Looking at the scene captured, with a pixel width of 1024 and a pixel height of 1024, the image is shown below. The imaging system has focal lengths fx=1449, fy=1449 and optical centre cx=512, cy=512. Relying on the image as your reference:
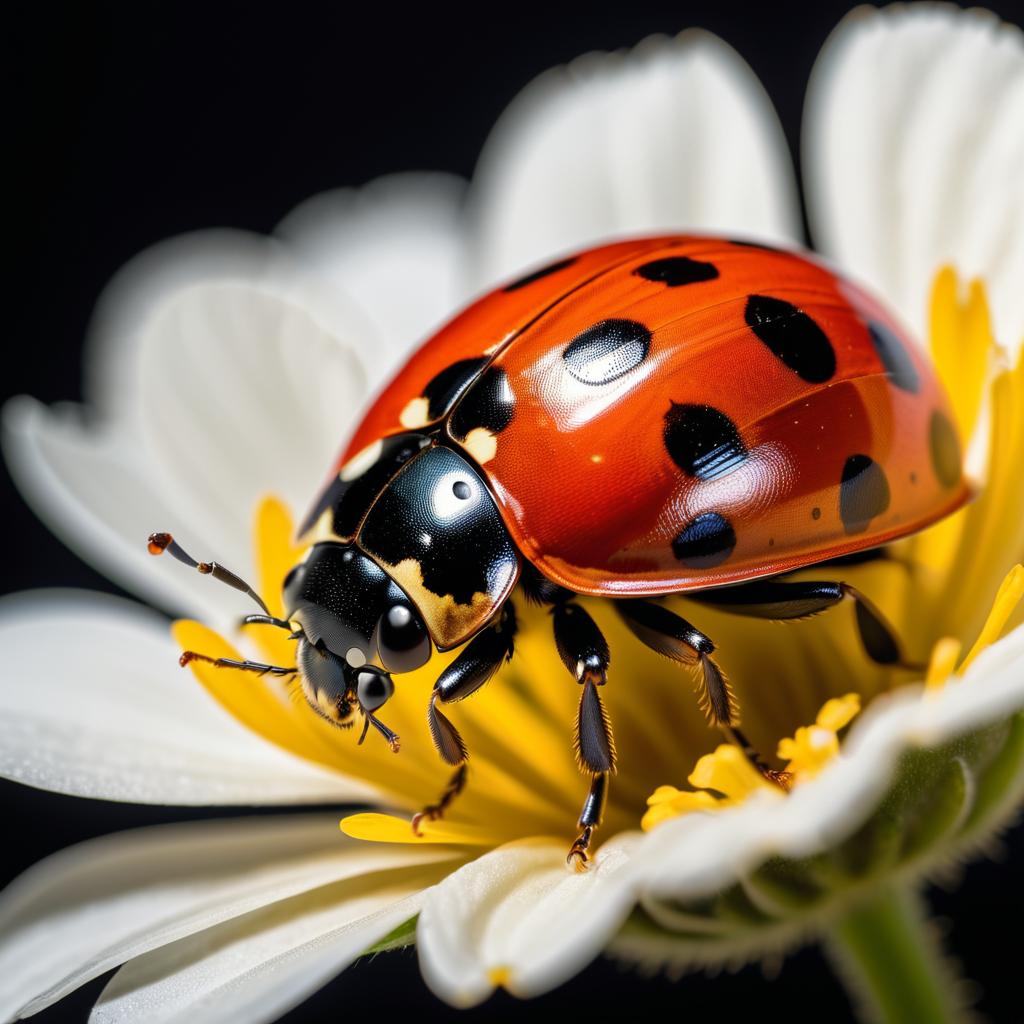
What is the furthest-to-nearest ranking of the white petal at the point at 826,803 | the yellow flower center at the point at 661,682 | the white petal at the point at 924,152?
the white petal at the point at 924,152 < the yellow flower center at the point at 661,682 < the white petal at the point at 826,803

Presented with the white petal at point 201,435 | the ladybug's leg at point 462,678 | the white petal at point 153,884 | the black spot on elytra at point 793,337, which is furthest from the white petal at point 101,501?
the black spot on elytra at point 793,337

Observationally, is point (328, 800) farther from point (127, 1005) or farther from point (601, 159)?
point (601, 159)

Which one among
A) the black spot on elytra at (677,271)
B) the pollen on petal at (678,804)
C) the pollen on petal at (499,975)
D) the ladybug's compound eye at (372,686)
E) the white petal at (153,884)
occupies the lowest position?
the white petal at (153,884)

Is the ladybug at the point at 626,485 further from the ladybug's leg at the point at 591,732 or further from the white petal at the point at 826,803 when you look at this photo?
the white petal at the point at 826,803

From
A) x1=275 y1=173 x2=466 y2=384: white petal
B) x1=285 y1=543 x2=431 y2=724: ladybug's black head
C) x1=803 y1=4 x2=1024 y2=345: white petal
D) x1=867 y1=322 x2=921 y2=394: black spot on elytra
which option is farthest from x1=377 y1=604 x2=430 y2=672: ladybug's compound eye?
x1=275 y1=173 x2=466 y2=384: white petal

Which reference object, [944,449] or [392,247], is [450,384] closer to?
[944,449]

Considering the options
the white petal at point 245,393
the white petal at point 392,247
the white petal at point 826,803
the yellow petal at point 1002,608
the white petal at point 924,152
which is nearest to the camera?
the white petal at point 826,803

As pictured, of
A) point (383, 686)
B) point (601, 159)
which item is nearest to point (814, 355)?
point (383, 686)
